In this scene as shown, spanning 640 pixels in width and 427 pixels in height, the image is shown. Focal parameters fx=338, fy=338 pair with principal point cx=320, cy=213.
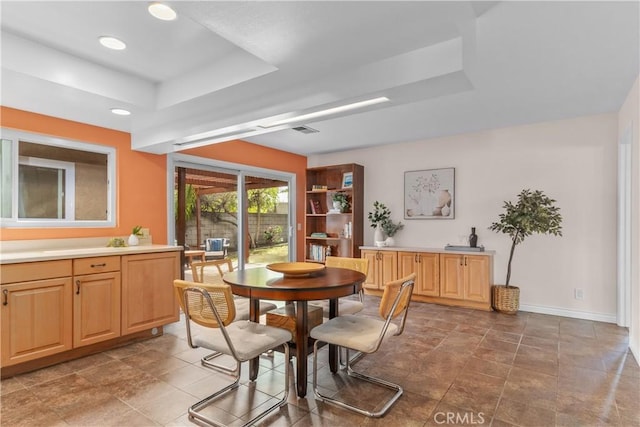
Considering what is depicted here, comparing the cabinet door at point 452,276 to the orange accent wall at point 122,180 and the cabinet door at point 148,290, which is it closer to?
the cabinet door at point 148,290

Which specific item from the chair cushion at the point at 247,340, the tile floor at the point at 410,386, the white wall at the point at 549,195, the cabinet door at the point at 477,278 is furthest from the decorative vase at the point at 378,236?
the chair cushion at the point at 247,340

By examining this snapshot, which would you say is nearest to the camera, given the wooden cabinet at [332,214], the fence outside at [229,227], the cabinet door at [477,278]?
the cabinet door at [477,278]

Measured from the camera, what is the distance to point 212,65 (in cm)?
282

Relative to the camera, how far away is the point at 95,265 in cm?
306

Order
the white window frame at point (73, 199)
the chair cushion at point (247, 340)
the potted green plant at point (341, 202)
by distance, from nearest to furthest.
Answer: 1. the chair cushion at point (247, 340)
2. the white window frame at point (73, 199)
3. the potted green plant at point (341, 202)

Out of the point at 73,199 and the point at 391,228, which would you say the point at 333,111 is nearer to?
the point at 73,199

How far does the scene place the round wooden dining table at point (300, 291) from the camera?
87.4 inches

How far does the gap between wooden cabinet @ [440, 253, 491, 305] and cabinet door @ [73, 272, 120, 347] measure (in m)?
3.97

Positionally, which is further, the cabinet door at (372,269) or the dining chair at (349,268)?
the cabinet door at (372,269)

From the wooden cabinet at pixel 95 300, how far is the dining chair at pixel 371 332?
208 cm

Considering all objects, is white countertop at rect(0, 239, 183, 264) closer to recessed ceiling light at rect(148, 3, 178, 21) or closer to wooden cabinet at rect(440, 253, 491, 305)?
recessed ceiling light at rect(148, 3, 178, 21)

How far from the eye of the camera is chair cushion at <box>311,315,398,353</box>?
2.13 m

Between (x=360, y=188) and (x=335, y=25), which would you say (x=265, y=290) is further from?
(x=360, y=188)

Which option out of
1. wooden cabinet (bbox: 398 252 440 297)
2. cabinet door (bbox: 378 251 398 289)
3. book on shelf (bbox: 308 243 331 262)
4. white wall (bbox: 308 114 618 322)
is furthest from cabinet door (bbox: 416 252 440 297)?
book on shelf (bbox: 308 243 331 262)
